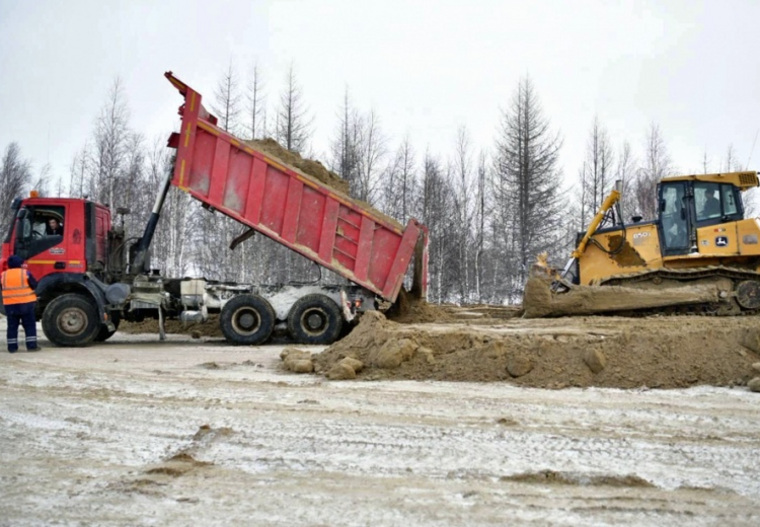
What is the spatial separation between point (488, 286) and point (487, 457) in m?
26.3

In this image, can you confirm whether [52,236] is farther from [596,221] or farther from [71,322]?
[596,221]

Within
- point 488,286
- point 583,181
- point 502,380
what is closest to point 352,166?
point 488,286

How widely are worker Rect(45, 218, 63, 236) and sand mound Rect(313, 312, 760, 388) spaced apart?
644 cm

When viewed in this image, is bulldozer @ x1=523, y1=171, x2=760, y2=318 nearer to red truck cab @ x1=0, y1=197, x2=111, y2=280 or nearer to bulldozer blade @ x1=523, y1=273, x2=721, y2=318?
bulldozer blade @ x1=523, y1=273, x2=721, y2=318

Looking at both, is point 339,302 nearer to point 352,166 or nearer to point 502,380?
point 502,380

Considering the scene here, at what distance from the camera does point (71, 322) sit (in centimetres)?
1087

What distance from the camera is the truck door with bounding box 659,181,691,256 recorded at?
11.8 m

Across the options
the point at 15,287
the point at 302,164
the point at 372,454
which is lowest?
the point at 372,454

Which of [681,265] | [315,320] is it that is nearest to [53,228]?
[315,320]

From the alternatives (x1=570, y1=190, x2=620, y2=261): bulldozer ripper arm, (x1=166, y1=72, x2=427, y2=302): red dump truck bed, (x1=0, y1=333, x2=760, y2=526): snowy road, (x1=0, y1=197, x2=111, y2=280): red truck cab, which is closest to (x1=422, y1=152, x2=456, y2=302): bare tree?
(x1=570, y1=190, x2=620, y2=261): bulldozer ripper arm

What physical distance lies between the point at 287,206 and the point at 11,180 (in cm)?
3538

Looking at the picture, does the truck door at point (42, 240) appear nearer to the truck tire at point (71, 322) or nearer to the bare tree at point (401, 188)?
the truck tire at point (71, 322)

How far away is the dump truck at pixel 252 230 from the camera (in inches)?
431

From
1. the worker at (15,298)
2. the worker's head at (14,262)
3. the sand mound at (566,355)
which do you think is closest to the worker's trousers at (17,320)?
the worker at (15,298)
